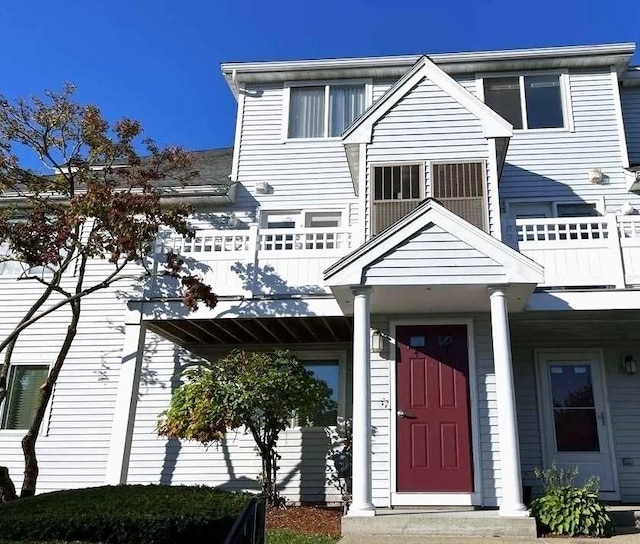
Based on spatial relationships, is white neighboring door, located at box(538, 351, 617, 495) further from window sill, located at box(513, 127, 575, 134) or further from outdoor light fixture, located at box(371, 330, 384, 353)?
window sill, located at box(513, 127, 575, 134)

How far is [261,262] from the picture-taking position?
9328 millimetres

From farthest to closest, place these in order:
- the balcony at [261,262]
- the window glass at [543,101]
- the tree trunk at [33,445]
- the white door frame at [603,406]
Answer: the window glass at [543,101] → the white door frame at [603,406] → the balcony at [261,262] → the tree trunk at [33,445]

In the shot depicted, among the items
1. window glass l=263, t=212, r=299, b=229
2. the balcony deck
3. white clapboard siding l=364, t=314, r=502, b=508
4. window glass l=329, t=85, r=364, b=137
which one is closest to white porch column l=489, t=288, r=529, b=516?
white clapboard siding l=364, t=314, r=502, b=508

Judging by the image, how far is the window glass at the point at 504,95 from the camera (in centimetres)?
1205

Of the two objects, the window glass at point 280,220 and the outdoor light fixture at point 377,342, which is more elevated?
the window glass at point 280,220

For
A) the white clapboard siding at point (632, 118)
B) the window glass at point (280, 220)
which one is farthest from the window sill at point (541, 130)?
the window glass at point (280, 220)

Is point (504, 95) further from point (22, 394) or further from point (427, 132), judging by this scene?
point (22, 394)

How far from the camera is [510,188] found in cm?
1136

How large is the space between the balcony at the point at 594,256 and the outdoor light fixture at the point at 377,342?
2.47m

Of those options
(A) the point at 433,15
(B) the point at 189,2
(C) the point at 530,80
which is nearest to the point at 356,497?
(B) the point at 189,2

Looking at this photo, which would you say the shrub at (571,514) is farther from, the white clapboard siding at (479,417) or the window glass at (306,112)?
the window glass at (306,112)

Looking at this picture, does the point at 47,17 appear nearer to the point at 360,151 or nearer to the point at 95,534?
the point at 360,151

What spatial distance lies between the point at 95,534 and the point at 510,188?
9.59 m

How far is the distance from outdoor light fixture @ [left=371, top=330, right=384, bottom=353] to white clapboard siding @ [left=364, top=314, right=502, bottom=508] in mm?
92
